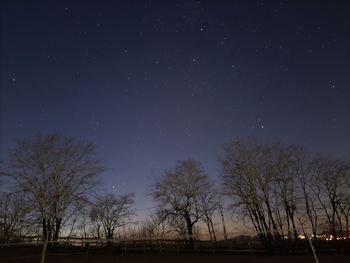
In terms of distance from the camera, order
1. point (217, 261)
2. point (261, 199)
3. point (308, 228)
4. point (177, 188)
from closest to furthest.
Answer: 1. point (308, 228)
2. point (217, 261)
3. point (261, 199)
4. point (177, 188)

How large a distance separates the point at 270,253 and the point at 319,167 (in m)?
16.5

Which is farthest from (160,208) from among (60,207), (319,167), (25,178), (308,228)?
(308,228)

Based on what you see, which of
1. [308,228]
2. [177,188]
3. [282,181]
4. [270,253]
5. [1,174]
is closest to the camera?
[308,228]

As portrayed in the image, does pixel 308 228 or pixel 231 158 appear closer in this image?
pixel 308 228

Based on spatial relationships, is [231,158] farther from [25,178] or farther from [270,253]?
[25,178]

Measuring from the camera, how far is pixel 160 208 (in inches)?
1297

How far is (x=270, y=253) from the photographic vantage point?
845 inches

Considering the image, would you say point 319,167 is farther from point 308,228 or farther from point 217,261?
point 308,228

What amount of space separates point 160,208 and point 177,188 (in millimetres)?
2724

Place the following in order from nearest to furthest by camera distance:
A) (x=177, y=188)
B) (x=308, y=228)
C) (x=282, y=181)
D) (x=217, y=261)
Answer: (x=308, y=228)
(x=217, y=261)
(x=282, y=181)
(x=177, y=188)

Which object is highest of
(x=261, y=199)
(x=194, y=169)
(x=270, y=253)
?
(x=194, y=169)

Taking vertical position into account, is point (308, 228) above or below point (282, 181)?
below

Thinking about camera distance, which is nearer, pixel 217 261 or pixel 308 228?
pixel 308 228

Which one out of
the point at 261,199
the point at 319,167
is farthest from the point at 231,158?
the point at 319,167
